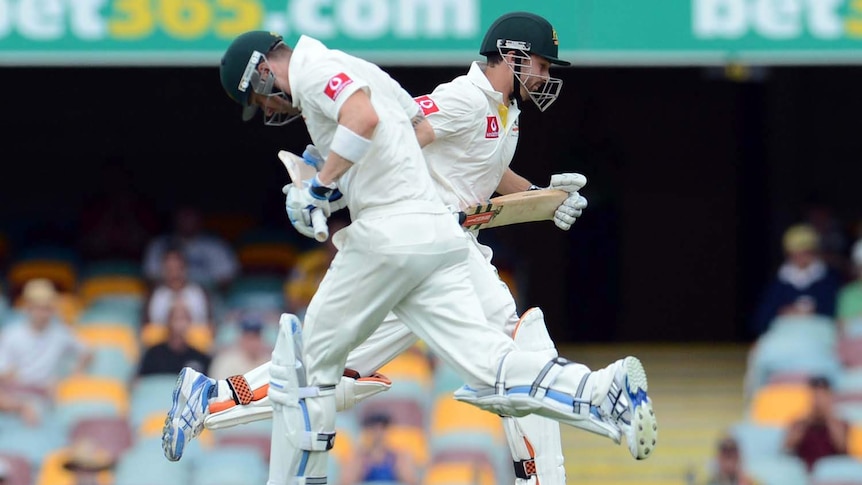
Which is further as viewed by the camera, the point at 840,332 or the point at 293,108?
the point at 840,332

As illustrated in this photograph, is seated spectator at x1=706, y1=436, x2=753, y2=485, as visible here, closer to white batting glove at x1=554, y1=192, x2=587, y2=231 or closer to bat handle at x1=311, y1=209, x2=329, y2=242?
white batting glove at x1=554, y1=192, x2=587, y2=231

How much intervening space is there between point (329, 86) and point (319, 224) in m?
0.48

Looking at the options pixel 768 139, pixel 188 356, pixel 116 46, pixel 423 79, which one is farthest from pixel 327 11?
pixel 768 139

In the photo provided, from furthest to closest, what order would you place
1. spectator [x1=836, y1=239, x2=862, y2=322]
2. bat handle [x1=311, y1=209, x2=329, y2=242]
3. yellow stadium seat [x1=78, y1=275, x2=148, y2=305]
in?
1. yellow stadium seat [x1=78, y1=275, x2=148, y2=305]
2. spectator [x1=836, y1=239, x2=862, y2=322]
3. bat handle [x1=311, y1=209, x2=329, y2=242]

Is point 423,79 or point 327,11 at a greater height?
point 327,11

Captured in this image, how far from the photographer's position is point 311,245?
40.8 feet

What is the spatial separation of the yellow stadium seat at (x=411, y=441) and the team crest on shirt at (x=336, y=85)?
453cm

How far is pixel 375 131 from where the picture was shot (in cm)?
574

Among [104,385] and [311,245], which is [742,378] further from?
[104,385]

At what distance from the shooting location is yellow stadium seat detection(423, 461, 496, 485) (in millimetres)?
9477

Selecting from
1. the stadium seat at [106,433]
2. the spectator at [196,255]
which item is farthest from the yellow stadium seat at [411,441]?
the spectator at [196,255]

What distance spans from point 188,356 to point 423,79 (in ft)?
14.6

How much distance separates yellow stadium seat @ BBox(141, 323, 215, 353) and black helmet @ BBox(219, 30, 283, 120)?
5048 mm

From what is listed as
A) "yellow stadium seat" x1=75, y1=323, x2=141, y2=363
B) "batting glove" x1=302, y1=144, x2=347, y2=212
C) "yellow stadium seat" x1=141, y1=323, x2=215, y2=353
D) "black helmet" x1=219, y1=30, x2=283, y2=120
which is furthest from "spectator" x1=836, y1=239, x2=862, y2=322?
"black helmet" x1=219, y1=30, x2=283, y2=120
